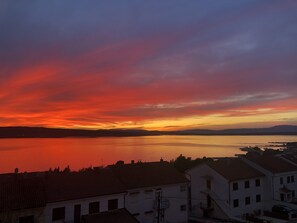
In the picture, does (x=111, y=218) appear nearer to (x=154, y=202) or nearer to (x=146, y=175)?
(x=154, y=202)

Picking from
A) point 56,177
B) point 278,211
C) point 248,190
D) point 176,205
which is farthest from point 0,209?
point 278,211

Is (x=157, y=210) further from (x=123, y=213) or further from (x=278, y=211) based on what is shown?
(x=278, y=211)

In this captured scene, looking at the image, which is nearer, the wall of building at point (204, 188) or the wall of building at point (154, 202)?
the wall of building at point (154, 202)

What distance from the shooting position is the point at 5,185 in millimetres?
30844

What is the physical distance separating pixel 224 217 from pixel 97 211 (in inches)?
748

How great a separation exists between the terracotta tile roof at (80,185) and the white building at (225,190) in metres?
15.7

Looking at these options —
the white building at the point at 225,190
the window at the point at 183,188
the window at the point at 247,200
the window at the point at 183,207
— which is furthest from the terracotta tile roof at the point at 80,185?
the window at the point at 247,200

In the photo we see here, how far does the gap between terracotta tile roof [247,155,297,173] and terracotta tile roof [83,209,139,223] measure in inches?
1057

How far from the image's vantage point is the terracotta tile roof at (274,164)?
50.3 metres

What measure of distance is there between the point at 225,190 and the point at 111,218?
19.5m

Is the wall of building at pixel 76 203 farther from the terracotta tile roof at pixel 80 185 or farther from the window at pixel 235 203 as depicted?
the window at pixel 235 203

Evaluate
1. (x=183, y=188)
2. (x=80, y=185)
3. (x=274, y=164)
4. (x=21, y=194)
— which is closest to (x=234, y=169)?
(x=274, y=164)

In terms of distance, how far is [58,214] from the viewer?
1227 inches

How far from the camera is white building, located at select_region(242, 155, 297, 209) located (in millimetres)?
48562
